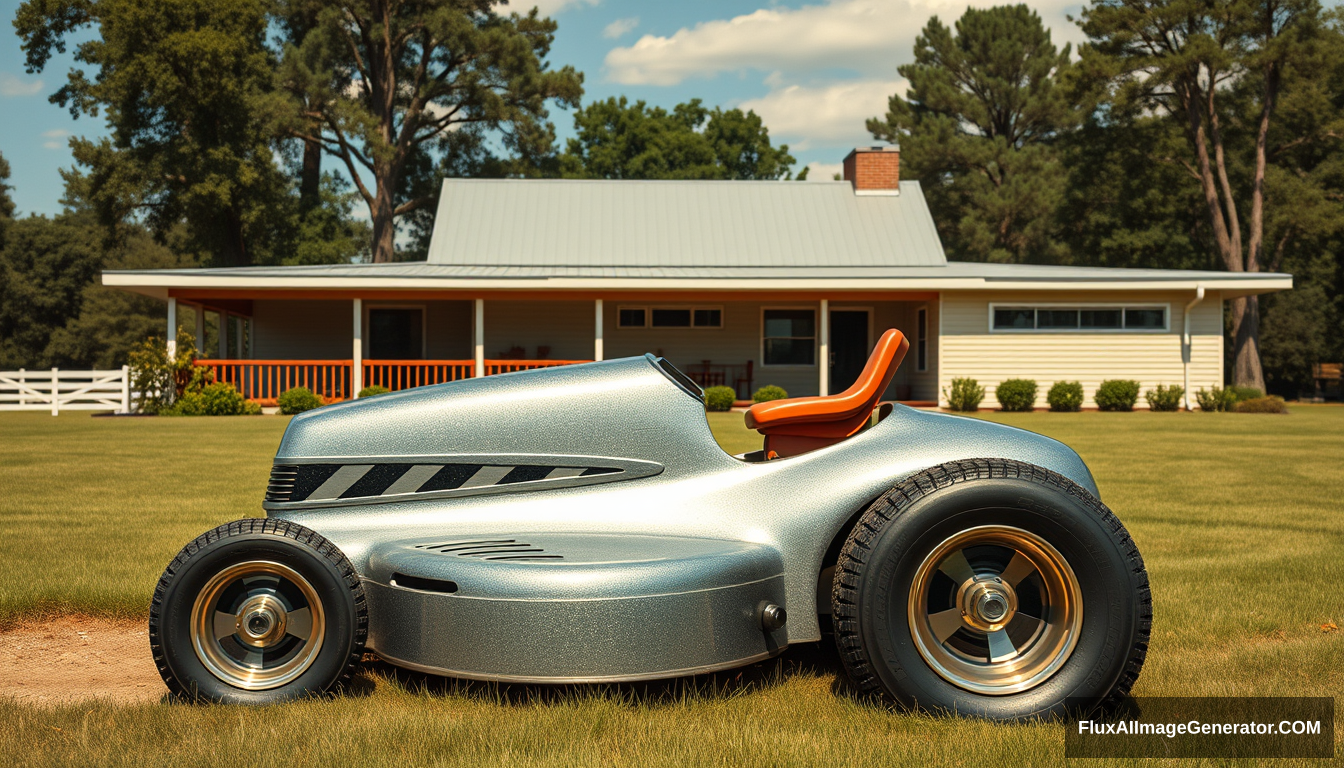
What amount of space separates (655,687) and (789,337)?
20.3 meters

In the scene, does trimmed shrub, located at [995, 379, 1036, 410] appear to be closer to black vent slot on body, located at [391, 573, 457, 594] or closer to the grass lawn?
the grass lawn

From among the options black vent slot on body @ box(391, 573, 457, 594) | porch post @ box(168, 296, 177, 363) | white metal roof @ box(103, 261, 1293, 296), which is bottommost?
black vent slot on body @ box(391, 573, 457, 594)

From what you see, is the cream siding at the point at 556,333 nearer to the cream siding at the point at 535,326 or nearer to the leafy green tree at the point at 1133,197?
the cream siding at the point at 535,326

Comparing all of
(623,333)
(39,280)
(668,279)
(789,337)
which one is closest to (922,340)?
(789,337)

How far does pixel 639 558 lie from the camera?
2.72m

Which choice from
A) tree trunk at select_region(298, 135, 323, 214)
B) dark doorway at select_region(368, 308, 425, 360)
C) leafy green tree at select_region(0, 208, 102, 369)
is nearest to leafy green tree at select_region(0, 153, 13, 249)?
leafy green tree at select_region(0, 208, 102, 369)

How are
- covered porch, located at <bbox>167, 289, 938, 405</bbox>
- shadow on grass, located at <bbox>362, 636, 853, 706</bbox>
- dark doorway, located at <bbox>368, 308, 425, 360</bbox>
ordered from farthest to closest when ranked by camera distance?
dark doorway, located at <bbox>368, 308, 425, 360</bbox>
covered porch, located at <bbox>167, 289, 938, 405</bbox>
shadow on grass, located at <bbox>362, 636, 853, 706</bbox>

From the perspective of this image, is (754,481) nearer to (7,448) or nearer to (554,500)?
(554,500)

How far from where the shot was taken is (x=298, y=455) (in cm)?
310

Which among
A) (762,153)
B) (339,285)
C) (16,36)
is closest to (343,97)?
(16,36)

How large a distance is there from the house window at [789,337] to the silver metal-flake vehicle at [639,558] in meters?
19.8

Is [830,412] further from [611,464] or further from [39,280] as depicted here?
[39,280]

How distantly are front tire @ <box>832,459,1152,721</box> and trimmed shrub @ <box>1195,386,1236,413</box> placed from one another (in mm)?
20890

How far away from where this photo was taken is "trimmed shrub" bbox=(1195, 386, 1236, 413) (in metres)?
20.8
